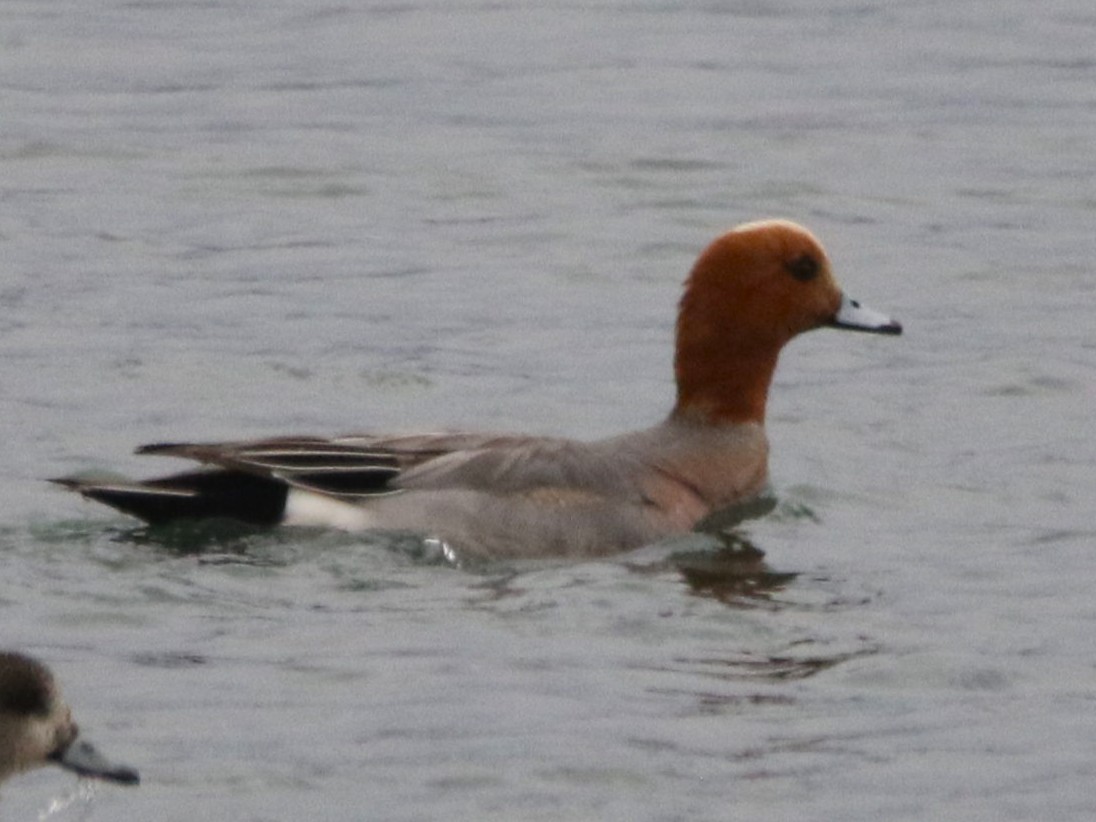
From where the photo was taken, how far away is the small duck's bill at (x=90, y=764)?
712cm

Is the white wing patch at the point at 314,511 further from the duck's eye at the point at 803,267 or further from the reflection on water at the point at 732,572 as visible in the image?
the duck's eye at the point at 803,267

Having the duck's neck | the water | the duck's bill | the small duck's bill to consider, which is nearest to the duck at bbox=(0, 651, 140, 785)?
the small duck's bill

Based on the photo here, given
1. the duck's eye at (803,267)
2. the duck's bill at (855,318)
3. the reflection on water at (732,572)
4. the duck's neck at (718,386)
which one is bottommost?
the reflection on water at (732,572)

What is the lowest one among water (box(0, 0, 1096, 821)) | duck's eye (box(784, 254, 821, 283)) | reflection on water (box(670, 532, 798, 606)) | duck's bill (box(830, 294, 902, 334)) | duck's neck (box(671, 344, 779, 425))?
reflection on water (box(670, 532, 798, 606))

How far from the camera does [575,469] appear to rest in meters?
10.8

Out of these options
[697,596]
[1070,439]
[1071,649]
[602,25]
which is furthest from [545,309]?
[602,25]

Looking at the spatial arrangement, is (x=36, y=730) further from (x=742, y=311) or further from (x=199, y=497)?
(x=742, y=311)

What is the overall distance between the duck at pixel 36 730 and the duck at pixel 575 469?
3.03m

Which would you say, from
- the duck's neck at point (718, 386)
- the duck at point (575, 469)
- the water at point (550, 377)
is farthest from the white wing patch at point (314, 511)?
the duck's neck at point (718, 386)

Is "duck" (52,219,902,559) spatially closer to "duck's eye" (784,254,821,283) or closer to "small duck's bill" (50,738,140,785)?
"duck's eye" (784,254,821,283)

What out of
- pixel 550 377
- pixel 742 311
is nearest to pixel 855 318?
pixel 742 311

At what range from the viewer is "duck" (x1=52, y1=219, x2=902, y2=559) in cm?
1059

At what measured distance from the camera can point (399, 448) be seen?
10.9 meters

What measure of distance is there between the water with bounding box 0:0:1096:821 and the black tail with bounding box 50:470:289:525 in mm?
138
